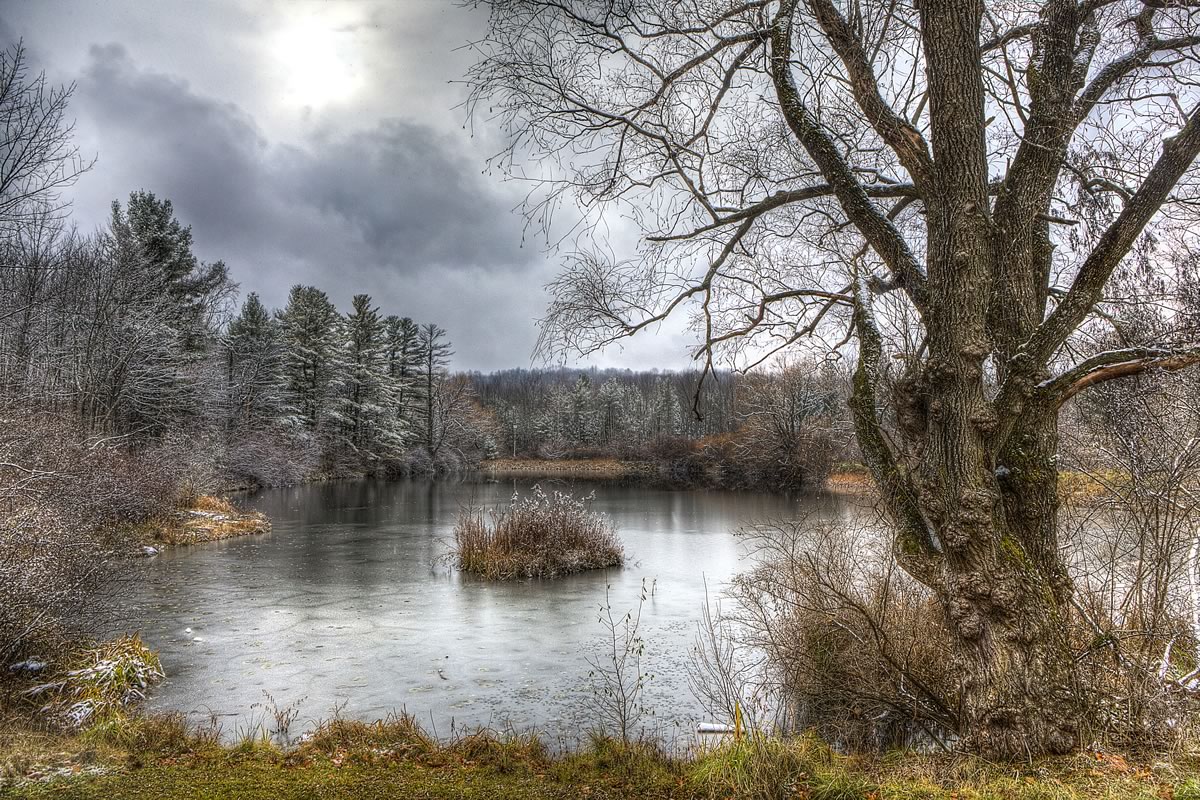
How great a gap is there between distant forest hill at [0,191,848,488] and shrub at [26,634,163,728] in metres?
3.58

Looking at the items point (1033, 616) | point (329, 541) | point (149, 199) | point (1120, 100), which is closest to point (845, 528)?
point (1033, 616)

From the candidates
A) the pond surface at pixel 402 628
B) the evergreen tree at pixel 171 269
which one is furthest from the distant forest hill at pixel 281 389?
the pond surface at pixel 402 628

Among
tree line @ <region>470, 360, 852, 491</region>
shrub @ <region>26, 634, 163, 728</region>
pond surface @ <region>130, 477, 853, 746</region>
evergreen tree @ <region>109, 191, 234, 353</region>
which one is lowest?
pond surface @ <region>130, 477, 853, 746</region>

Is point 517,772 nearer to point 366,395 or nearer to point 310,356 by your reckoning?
point 310,356

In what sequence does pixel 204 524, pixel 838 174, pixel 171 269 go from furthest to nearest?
pixel 171 269 < pixel 204 524 < pixel 838 174

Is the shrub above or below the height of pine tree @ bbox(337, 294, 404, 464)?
below

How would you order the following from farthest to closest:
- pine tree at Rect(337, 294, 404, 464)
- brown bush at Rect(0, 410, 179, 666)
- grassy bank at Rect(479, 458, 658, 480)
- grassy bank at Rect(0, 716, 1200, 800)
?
grassy bank at Rect(479, 458, 658, 480) → pine tree at Rect(337, 294, 404, 464) → brown bush at Rect(0, 410, 179, 666) → grassy bank at Rect(0, 716, 1200, 800)

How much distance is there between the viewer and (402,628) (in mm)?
10742

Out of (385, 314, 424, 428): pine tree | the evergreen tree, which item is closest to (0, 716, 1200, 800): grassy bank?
the evergreen tree

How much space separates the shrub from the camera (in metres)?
6.14

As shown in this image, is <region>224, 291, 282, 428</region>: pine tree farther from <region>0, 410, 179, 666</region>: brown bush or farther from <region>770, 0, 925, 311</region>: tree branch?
<region>770, 0, 925, 311</region>: tree branch

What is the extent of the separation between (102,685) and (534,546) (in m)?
9.29

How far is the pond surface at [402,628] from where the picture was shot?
7.50 m

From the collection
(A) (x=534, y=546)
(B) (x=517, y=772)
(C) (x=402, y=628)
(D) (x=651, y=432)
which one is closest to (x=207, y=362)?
(A) (x=534, y=546)
